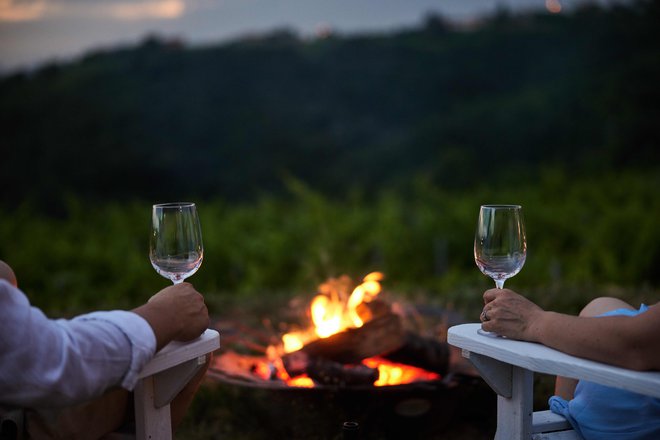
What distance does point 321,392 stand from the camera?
3424mm

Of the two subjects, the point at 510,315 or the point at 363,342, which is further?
the point at 363,342

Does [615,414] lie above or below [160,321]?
below

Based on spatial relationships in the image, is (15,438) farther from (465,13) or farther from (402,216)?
(465,13)

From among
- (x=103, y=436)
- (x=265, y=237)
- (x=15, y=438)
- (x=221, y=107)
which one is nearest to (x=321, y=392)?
(x=103, y=436)

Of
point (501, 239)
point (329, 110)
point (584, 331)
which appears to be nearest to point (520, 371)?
point (584, 331)

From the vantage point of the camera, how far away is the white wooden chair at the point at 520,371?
6.67 feet

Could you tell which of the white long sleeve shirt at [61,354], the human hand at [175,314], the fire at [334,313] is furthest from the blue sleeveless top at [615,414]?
the fire at [334,313]

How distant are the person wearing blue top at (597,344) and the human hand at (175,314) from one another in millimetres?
904

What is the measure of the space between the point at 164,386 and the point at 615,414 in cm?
144

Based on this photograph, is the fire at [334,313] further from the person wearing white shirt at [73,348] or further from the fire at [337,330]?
the person wearing white shirt at [73,348]

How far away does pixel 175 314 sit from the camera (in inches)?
85.7

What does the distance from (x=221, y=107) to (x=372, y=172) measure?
4.38m

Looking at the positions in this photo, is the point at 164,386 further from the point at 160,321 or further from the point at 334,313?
the point at 334,313

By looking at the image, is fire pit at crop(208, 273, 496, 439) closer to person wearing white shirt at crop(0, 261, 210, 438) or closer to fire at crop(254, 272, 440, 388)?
fire at crop(254, 272, 440, 388)
